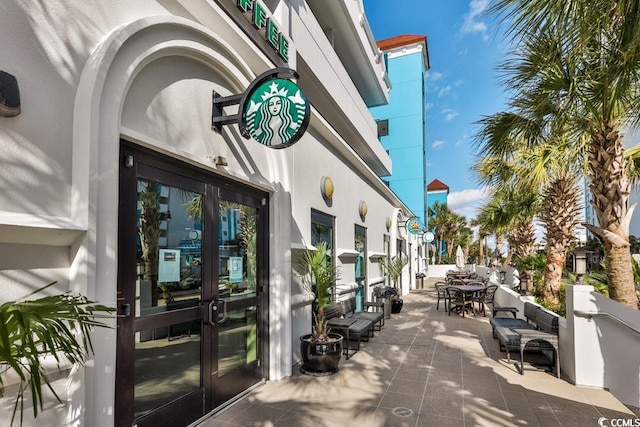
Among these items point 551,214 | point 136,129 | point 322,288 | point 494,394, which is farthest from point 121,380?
point 551,214

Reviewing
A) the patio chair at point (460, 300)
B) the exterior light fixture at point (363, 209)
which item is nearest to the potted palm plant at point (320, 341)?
the exterior light fixture at point (363, 209)

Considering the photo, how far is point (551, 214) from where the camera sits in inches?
379

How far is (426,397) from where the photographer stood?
481cm

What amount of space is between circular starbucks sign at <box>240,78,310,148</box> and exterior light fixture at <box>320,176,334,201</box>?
135 inches

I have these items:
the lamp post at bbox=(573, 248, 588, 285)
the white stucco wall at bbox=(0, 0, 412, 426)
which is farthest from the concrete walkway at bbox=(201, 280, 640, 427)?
the white stucco wall at bbox=(0, 0, 412, 426)

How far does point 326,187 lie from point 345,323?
274 cm

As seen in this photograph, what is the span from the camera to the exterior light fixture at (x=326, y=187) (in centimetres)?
761

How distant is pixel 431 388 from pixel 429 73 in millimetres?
28768

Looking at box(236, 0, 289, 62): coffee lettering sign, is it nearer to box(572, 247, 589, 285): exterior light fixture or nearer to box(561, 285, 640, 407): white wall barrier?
box(561, 285, 640, 407): white wall barrier

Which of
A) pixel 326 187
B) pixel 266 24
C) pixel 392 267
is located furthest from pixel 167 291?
pixel 392 267

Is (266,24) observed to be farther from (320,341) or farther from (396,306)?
(396,306)

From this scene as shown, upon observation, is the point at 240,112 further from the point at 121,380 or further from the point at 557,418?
the point at 557,418

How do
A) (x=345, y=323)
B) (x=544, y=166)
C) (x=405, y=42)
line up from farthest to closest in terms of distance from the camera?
(x=405, y=42) < (x=544, y=166) < (x=345, y=323)

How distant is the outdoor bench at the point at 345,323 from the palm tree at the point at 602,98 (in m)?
3.95
